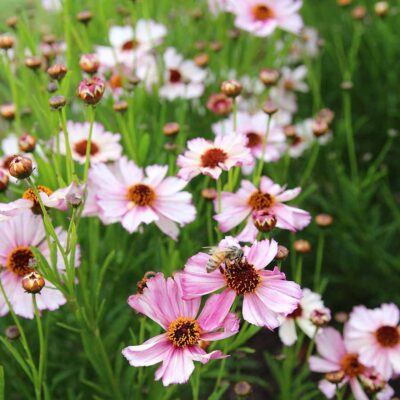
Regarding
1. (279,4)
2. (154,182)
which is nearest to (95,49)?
(279,4)

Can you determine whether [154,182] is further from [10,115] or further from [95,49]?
[95,49]

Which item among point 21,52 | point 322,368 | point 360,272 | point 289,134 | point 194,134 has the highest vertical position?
point 21,52

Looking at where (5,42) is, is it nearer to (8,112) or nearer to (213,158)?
(8,112)

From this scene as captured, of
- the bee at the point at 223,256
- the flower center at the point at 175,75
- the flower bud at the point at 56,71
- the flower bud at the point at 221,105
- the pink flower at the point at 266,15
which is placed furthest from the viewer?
the flower center at the point at 175,75

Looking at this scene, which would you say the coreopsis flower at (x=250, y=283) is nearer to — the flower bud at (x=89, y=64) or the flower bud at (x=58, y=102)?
the flower bud at (x=58, y=102)

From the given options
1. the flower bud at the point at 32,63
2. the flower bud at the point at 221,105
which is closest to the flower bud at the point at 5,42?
the flower bud at the point at 32,63

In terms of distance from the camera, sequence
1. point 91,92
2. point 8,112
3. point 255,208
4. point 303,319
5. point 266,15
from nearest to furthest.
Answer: point 91,92
point 255,208
point 303,319
point 8,112
point 266,15

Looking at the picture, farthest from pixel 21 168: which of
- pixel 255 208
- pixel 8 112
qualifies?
pixel 8 112
